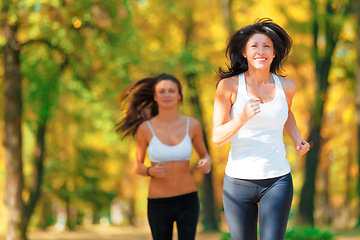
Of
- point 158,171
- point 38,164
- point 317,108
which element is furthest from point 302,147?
point 38,164

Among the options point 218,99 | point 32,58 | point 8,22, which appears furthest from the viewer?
point 32,58

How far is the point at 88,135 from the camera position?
27.4m

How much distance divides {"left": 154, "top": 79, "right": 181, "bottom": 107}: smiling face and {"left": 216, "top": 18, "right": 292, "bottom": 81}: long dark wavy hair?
5.93 feet

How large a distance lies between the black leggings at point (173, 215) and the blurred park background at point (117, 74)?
4.60 m

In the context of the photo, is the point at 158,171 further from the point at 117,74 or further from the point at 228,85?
the point at 117,74

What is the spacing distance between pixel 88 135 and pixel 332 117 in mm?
11382

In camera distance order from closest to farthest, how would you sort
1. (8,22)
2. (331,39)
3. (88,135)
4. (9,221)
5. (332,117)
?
1. (8,22)
2. (9,221)
3. (331,39)
4. (332,117)
5. (88,135)

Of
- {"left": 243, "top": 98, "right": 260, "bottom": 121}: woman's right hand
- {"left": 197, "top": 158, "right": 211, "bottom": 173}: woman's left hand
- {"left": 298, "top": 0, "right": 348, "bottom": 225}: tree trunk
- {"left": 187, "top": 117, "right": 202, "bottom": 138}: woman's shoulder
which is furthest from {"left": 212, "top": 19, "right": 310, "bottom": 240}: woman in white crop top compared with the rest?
{"left": 298, "top": 0, "right": 348, "bottom": 225}: tree trunk

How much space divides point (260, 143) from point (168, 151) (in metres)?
2.04

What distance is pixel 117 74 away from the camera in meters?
14.6

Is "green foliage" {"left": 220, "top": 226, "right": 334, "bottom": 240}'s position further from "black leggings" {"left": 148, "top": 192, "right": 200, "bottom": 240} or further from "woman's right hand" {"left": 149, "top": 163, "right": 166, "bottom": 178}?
"woman's right hand" {"left": 149, "top": 163, "right": 166, "bottom": 178}

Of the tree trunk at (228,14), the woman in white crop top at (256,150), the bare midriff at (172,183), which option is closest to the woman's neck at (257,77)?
the woman in white crop top at (256,150)

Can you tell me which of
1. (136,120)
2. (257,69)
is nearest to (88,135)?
(136,120)

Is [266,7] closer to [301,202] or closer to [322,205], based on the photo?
[301,202]
